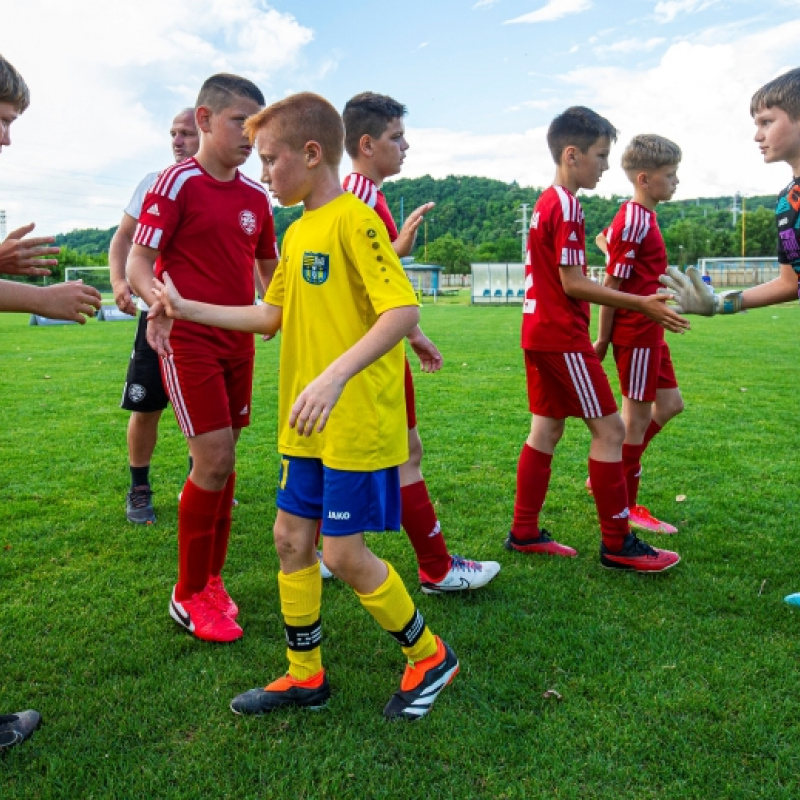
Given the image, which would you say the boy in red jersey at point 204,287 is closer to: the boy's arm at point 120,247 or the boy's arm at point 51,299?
the boy's arm at point 51,299

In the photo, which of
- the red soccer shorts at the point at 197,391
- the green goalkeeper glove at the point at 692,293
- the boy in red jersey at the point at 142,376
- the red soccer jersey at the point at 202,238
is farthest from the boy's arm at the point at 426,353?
the boy in red jersey at the point at 142,376

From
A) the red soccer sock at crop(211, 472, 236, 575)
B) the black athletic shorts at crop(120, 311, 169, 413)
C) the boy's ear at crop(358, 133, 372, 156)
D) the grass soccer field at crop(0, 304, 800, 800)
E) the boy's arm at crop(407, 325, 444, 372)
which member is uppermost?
the boy's ear at crop(358, 133, 372, 156)

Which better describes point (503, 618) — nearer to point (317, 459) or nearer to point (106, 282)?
point (317, 459)

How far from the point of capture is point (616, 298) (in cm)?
391

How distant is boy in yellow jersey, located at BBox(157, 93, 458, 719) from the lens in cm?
254

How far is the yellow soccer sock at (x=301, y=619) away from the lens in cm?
279

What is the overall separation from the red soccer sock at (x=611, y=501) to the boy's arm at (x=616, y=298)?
818 millimetres

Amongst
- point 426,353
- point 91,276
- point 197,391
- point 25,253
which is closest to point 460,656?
point 426,353

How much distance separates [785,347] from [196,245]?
1430cm

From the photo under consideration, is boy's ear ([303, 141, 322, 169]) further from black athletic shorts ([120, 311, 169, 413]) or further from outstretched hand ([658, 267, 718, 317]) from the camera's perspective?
black athletic shorts ([120, 311, 169, 413])

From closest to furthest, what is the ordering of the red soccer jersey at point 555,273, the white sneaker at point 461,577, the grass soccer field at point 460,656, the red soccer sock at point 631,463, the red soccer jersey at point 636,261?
the grass soccer field at point 460,656 < the white sneaker at point 461,577 < the red soccer jersey at point 555,273 < the red soccer jersey at point 636,261 < the red soccer sock at point 631,463

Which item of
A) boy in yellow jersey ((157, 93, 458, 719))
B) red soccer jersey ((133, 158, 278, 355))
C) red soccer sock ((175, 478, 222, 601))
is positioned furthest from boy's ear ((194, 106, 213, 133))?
red soccer sock ((175, 478, 222, 601))

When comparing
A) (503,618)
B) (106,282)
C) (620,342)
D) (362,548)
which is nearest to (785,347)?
(620,342)

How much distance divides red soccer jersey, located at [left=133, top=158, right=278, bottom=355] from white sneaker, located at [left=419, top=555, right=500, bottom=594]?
145cm
